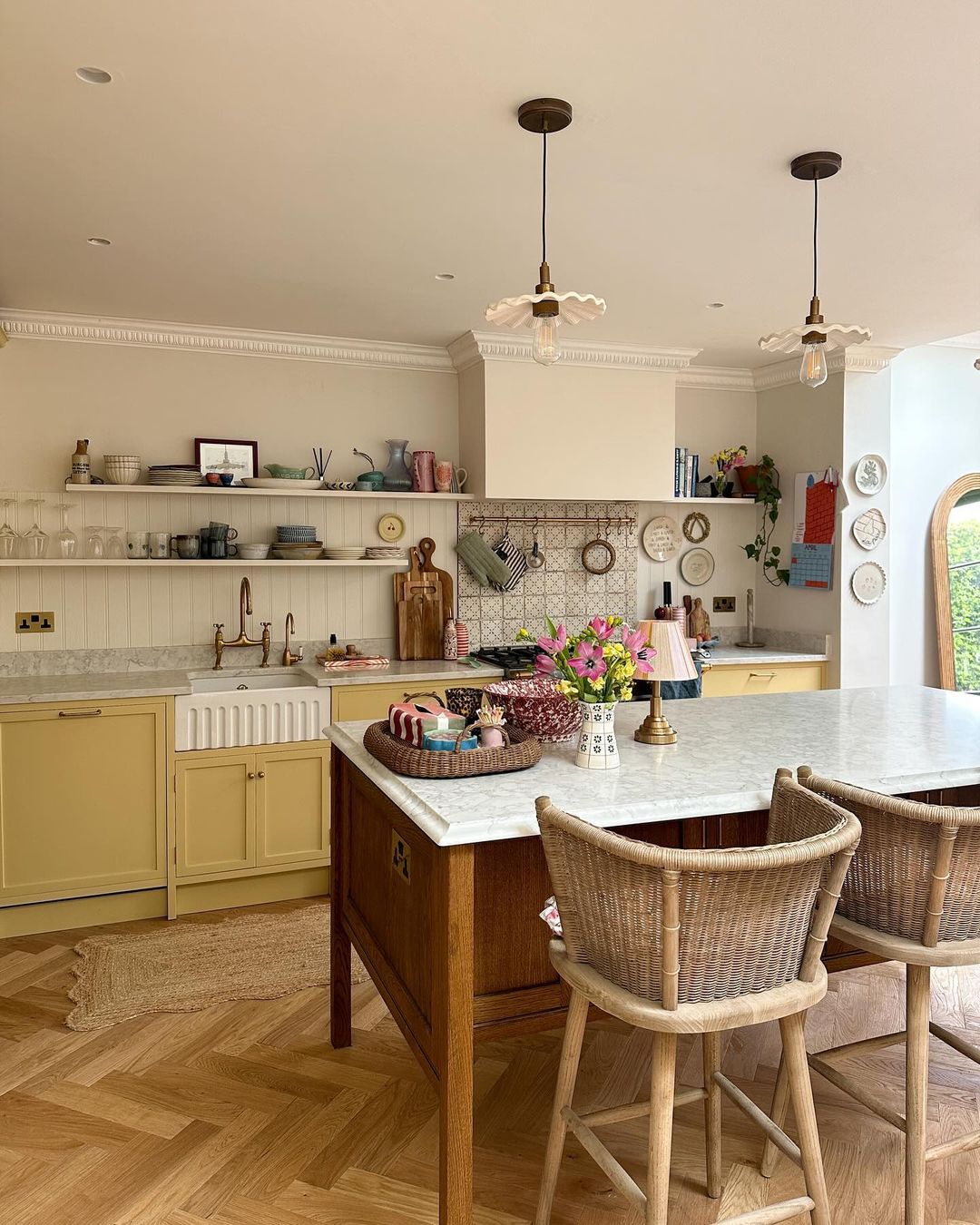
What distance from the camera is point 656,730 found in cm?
253

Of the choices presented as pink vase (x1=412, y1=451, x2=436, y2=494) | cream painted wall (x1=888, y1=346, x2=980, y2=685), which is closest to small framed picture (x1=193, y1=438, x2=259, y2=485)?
pink vase (x1=412, y1=451, x2=436, y2=494)

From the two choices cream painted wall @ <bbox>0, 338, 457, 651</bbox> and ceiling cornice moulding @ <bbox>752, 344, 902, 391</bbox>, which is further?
ceiling cornice moulding @ <bbox>752, 344, 902, 391</bbox>

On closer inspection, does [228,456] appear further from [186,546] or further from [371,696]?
[371,696]

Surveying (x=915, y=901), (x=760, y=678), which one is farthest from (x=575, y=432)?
(x=915, y=901)

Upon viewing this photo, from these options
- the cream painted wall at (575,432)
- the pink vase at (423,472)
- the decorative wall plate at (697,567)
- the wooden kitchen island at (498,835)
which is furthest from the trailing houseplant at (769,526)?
the wooden kitchen island at (498,835)

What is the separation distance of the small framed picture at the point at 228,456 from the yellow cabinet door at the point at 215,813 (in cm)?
139

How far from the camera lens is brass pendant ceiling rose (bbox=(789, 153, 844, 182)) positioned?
2.57 meters

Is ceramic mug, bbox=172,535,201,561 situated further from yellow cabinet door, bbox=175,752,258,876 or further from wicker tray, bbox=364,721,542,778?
wicker tray, bbox=364,721,542,778

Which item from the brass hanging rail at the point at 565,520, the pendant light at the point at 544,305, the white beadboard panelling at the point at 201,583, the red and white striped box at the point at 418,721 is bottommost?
the red and white striped box at the point at 418,721

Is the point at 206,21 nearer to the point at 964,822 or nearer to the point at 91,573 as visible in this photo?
the point at 964,822

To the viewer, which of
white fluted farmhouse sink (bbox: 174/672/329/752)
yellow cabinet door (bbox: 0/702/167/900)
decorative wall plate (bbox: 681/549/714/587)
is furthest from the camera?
decorative wall plate (bbox: 681/549/714/587)

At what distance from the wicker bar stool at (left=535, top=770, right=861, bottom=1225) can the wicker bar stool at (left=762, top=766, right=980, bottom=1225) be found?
0.20 meters

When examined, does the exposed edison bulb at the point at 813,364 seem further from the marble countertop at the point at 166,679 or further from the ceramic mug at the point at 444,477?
the ceramic mug at the point at 444,477

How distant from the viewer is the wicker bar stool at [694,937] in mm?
1580
